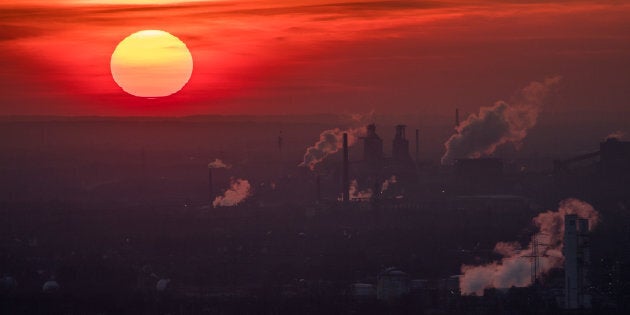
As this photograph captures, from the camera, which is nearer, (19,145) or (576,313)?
(576,313)

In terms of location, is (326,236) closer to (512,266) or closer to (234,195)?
(512,266)

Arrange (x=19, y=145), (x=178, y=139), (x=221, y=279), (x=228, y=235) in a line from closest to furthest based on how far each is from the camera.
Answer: (x=221, y=279), (x=228, y=235), (x=19, y=145), (x=178, y=139)

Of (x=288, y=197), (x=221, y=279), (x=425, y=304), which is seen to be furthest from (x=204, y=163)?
(x=425, y=304)

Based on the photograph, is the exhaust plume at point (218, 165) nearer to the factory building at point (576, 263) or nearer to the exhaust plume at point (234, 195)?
the exhaust plume at point (234, 195)

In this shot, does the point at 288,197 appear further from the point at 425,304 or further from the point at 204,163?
the point at 425,304

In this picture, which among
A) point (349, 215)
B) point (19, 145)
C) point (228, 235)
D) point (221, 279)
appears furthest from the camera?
point (19, 145)
